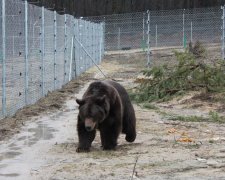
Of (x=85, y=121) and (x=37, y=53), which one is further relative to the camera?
(x=37, y=53)

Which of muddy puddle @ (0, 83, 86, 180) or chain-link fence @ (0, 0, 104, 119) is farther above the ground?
chain-link fence @ (0, 0, 104, 119)

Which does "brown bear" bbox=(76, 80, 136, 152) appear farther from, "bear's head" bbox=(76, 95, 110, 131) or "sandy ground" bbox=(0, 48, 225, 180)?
"sandy ground" bbox=(0, 48, 225, 180)

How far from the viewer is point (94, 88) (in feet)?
29.0

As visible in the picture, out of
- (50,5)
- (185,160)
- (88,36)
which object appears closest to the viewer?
(185,160)

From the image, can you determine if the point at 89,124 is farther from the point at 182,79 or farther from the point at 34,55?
the point at 182,79

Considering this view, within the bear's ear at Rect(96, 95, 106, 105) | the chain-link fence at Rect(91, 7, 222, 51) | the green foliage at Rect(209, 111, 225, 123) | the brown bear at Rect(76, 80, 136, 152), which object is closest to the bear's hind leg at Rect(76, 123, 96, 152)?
the brown bear at Rect(76, 80, 136, 152)

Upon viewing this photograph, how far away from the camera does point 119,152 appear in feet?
28.8

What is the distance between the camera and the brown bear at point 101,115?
8453mm

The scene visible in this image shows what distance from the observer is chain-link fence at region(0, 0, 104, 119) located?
12591mm

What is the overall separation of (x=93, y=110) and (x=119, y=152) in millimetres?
808

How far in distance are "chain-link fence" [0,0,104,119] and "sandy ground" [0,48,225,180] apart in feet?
2.52

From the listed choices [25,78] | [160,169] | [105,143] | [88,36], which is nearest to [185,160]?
[160,169]

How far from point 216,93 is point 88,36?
15303mm

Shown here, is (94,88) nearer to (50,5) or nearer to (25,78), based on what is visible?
(25,78)
